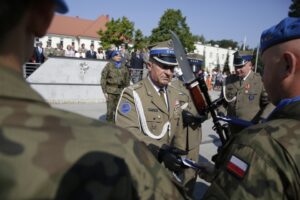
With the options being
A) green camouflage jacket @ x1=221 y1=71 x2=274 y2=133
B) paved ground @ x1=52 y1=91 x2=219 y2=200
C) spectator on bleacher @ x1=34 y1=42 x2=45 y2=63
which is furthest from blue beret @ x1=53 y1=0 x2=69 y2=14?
spectator on bleacher @ x1=34 y1=42 x2=45 y2=63

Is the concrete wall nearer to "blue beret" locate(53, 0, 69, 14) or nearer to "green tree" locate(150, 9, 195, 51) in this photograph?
"blue beret" locate(53, 0, 69, 14)

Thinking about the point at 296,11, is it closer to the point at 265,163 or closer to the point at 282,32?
the point at 282,32

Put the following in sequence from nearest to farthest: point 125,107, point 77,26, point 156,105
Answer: point 125,107 → point 156,105 → point 77,26

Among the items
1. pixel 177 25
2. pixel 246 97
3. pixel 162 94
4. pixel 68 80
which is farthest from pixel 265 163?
pixel 177 25

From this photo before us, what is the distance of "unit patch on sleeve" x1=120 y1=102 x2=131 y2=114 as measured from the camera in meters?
3.08

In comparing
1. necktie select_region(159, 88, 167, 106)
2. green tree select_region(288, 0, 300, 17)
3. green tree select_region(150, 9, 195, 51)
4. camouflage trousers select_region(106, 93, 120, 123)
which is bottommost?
camouflage trousers select_region(106, 93, 120, 123)

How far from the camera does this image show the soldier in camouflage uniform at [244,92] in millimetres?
5285

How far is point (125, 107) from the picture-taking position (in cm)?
311

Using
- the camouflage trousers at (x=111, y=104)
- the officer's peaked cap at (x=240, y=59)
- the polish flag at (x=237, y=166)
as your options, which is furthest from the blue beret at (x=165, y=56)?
the camouflage trousers at (x=111, y=104)

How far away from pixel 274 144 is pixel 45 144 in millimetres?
935

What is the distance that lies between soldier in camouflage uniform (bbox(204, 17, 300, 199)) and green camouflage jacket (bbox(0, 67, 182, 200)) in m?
0.61

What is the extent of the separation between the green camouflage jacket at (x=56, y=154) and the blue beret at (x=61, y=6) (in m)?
0.20

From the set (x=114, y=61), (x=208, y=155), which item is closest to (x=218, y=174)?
(x=208, y=155)

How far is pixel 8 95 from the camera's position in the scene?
870mm
